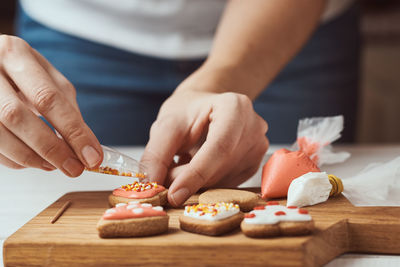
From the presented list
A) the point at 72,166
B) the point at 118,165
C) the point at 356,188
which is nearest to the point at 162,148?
the point at 118,165

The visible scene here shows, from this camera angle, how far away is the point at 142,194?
0.91 meters

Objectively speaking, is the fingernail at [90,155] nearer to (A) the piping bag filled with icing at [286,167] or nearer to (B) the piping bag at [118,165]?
(B) the piping bag at [118,165]

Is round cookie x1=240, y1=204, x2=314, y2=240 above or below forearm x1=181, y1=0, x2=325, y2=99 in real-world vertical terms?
below

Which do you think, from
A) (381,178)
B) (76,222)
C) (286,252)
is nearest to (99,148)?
(76,222)

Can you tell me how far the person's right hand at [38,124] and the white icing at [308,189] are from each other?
0.39 m

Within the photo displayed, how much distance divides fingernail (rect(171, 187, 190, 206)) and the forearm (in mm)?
484

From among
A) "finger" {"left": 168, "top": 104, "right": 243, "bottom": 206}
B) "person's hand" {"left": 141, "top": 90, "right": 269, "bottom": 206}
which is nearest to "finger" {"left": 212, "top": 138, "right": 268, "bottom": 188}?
"person's hand" {"left": 141, "top": 90, "right": 269, "bottom": 206}

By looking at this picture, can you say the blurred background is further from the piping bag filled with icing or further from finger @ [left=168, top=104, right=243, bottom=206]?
finger @ [left=168, top=104, right=243, bottom=206]

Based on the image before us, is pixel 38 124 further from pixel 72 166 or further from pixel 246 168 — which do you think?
pixel 246 168

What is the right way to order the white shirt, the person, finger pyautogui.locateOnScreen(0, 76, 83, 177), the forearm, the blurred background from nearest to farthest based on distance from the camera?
finger pyautogui.locateOnScreen(0, 76, 83, 177) < the person < the forearm < the white shirt < the blurred background

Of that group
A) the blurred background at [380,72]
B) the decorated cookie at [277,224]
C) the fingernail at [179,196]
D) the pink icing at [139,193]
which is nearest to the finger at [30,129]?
the pink icing at [139,193]

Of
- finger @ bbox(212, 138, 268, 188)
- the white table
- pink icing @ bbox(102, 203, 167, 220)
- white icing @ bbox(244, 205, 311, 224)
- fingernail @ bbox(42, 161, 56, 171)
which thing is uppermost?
fingernail @ bbox(42, 161, 56, 171)

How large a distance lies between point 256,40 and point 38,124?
0.81m

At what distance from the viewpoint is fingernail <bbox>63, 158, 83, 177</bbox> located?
35.9 inches
